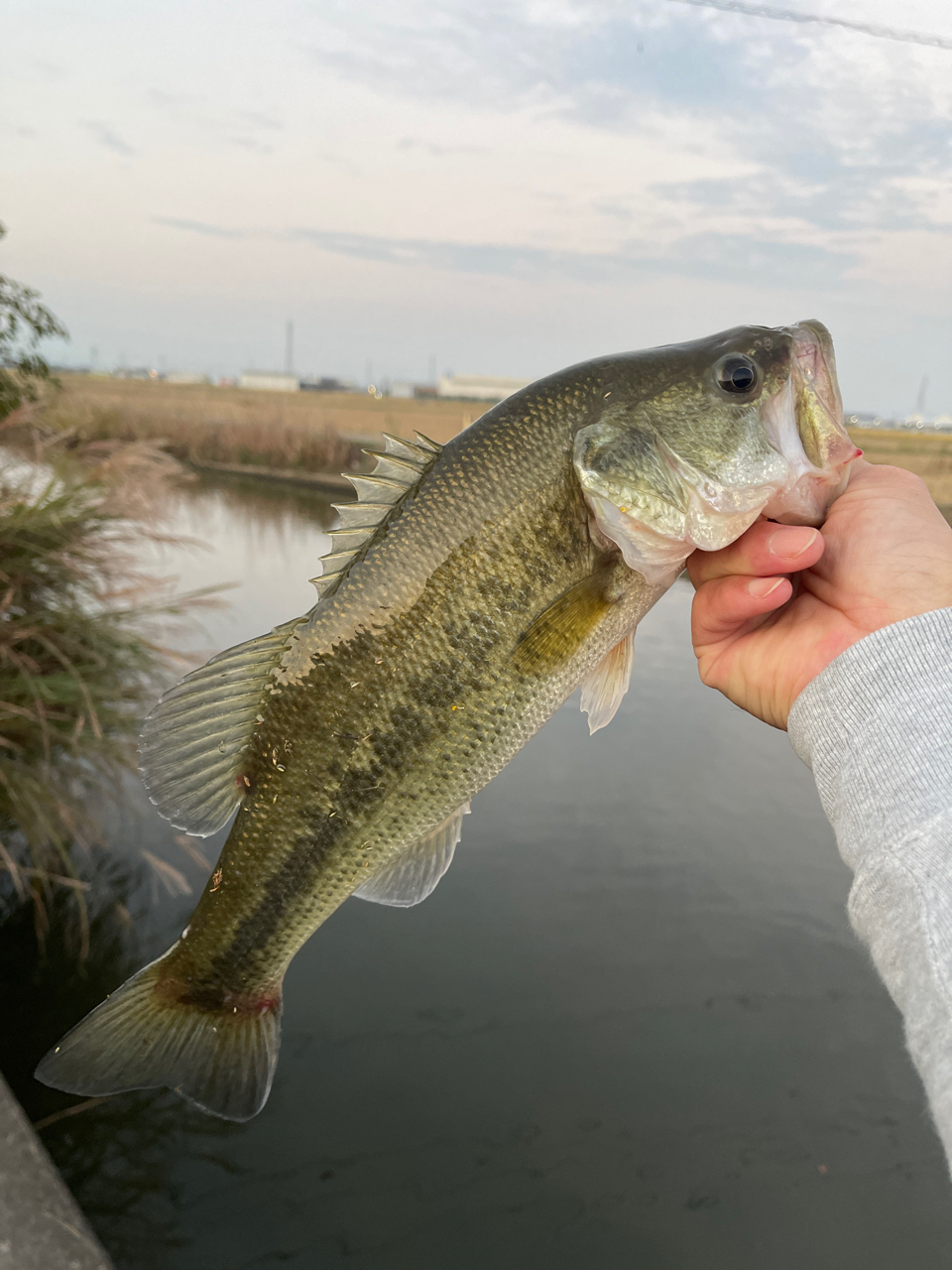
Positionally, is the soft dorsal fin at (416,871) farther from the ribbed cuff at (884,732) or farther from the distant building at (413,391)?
the distant building at (413,391)

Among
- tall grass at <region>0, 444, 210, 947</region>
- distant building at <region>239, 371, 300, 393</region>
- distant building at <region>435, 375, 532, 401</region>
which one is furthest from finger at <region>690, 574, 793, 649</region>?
distant building at <region>239, 371, 300, 393</region>

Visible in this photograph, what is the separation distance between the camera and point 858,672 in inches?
67.3

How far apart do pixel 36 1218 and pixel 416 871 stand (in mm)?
2033

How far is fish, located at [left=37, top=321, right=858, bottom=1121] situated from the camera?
1650 mm

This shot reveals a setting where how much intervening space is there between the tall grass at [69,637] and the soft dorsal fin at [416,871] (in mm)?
3323

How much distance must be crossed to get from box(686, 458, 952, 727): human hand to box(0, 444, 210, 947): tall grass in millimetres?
3765

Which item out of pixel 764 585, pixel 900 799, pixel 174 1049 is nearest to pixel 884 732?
pixel 900 799

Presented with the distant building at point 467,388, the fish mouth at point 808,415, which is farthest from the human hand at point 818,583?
the distant building at point 467,388

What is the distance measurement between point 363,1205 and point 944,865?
4556mm

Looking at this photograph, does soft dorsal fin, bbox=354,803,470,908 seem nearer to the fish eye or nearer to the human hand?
the human hand

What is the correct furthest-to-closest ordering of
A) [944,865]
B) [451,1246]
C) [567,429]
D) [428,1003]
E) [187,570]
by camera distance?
[187,570] < [428,1003] < [451,1246] < [567,429] < [944,865]

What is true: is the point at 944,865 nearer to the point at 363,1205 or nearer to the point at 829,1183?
the point at 363,1205

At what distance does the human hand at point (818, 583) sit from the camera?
1.85 metres

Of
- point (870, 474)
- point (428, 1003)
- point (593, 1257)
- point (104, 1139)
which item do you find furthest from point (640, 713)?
point (870, 474)
